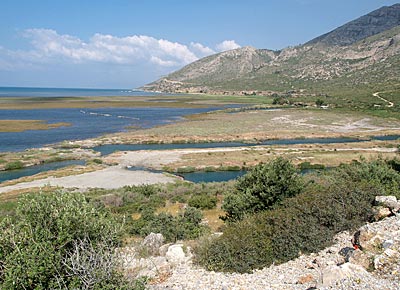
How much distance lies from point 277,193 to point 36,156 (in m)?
51.7

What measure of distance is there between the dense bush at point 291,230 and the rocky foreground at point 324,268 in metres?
0.44

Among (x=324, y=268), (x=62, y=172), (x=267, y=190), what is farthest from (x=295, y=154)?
(x=324, y=268)

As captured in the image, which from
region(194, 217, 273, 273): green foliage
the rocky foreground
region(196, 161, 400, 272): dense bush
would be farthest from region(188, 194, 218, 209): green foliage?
region(194, 217, 273, 273): green foliage

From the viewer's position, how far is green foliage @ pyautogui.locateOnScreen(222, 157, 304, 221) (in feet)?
67.3

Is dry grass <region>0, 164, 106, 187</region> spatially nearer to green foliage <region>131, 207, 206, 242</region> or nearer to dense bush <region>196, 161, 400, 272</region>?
green foliage <region>131, 207, 206, 242</region>

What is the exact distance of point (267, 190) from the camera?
20.5 metres

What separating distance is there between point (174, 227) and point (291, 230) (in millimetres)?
7577

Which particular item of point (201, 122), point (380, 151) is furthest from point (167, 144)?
point (380, 151)

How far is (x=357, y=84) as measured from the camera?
192 meters

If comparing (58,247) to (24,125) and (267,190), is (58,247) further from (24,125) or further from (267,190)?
(24,125)

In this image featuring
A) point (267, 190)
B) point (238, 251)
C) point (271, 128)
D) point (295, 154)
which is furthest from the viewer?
point (271, 128)

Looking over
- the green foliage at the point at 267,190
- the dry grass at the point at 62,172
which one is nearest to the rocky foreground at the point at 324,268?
the green foliage at the point at 267,190

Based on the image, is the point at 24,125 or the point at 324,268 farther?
the point at 24,125

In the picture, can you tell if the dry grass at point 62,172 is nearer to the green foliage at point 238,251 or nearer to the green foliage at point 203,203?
the green foliage at point 203,203
